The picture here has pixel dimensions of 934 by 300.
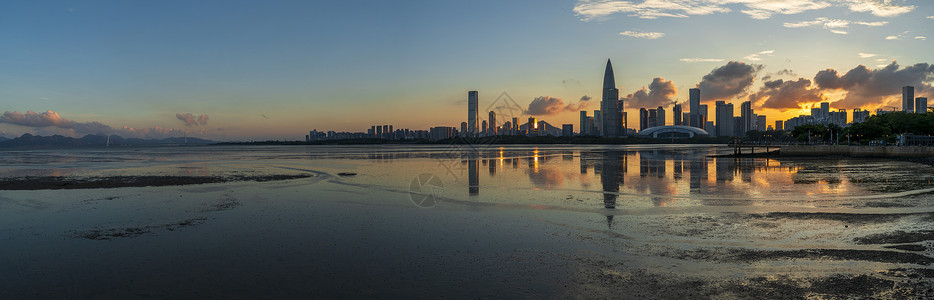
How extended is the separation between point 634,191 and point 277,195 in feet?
57.4

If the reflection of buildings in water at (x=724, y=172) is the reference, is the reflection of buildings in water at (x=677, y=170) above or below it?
above

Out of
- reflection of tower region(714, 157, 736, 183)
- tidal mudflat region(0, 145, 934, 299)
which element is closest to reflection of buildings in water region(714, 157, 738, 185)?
Answer: reflection of tower region(714, 157, 736, 183)

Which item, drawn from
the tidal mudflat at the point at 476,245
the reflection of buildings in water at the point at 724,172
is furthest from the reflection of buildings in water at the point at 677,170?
the tidal mudflat at the point at 476,245

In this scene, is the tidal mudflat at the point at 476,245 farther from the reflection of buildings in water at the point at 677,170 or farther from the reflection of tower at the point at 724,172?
the reflection of buildings in water at the point at 677,170

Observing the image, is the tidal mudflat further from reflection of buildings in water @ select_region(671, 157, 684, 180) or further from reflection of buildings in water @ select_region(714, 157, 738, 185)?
reflection of buildings in water @ select_region(671, 157, 684, 180)

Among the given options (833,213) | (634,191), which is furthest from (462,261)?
(634,191)

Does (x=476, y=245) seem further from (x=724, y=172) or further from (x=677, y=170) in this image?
(x=724, y=172)

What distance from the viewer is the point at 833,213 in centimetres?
1616

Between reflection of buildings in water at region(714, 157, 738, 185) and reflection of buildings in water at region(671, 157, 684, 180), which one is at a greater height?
reflection of buildings in water at region(671, 157, 684, 180)

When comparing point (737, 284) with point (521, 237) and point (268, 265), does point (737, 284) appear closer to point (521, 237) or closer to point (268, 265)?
point (521, 237)

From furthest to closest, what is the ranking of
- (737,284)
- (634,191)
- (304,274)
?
(634,191) → (304,274) → (737,284)

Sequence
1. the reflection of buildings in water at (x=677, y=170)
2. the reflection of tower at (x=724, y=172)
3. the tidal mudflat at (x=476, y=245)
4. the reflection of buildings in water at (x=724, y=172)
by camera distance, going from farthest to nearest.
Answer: the reflection of buildings in water at (x=677, y=170) → the reflection of tower at (x=724, y=172) → the reflection of buildings in water at (x=724, y=172) → the tidal mudflat at (x=476, y=245)

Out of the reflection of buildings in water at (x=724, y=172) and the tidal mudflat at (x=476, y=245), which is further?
the reflection of buildings in water at (x=724, y=172)

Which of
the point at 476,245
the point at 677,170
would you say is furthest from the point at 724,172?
the point at 476,245
